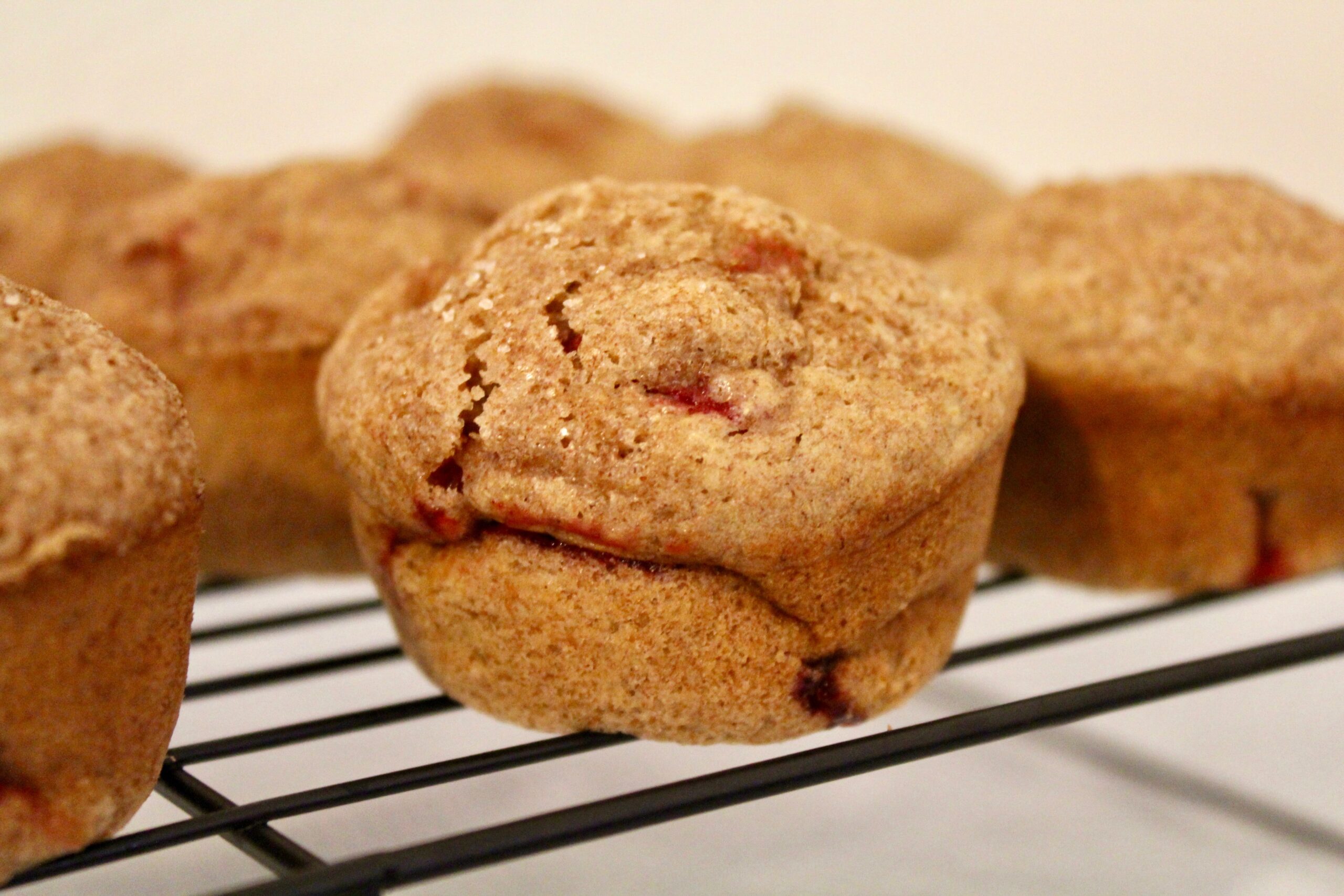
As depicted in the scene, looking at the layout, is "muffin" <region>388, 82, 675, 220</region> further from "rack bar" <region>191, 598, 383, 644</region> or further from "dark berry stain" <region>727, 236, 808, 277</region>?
"dark berry stain" <region>727, 236, 808, 277</region>

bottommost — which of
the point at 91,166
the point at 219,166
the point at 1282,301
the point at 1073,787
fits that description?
the point at 1073,787

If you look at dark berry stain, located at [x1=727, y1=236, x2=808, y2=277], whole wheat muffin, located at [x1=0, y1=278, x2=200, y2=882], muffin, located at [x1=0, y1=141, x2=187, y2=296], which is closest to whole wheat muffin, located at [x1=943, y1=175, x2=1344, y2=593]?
dark berry stain, located at [x1=727, y1=236, x2=808, y2=277]

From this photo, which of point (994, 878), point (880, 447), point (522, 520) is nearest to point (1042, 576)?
point (994, 878)

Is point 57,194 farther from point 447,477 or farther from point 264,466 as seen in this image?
point 447,477

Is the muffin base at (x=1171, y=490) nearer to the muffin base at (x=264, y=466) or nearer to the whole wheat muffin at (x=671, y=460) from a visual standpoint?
the whole wheat muffin at (x=671, y=460)

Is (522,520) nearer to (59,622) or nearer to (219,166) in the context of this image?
(59,622)

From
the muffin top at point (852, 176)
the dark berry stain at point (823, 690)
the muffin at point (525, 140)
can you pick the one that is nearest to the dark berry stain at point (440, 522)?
the dark berry stain at point (823, 690)

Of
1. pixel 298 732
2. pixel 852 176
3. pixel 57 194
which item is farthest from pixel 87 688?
pixel 852 176
